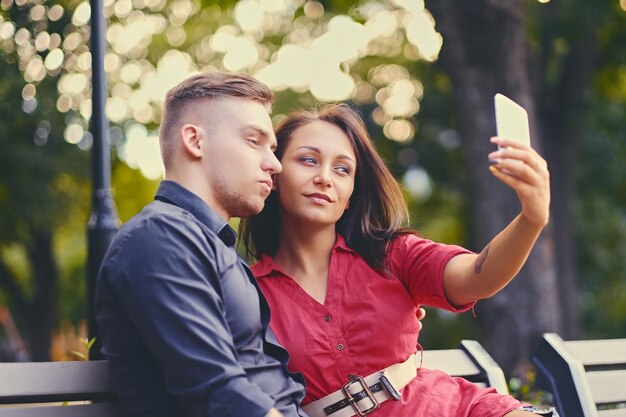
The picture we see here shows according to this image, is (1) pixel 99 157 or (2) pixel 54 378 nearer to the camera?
(2) pixel 54 378

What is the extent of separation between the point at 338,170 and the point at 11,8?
658 centimetres

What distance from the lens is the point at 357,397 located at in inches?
122

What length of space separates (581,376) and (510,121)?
5.50 feet

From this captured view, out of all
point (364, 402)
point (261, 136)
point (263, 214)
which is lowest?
point (364, 402)

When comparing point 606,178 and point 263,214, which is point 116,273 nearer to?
point 263,214

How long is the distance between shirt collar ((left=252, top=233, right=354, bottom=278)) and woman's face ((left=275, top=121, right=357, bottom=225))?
0.10m

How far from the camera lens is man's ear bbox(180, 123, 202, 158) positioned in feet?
9.57

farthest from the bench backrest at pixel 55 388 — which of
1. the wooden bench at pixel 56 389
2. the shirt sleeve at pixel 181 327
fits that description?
the shirt sleeve at pixel 181 327

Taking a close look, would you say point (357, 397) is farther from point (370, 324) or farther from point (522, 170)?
point (522, 170)

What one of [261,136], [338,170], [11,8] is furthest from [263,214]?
[11,8]

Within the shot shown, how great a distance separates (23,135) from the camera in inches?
634

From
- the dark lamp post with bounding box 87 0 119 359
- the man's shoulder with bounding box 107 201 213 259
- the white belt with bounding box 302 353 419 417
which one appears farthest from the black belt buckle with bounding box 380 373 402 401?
the dark lamp post with bounding box 87 0 119 359

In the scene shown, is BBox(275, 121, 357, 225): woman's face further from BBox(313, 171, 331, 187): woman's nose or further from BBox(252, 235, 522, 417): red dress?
BBox(252, 235, 522, 417): red dress

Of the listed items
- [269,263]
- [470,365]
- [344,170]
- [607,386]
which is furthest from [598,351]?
[269,263]
